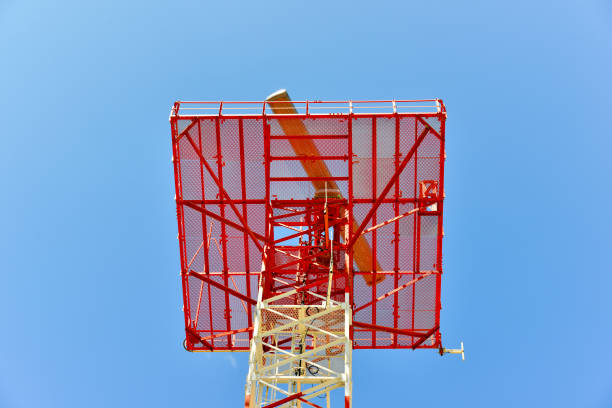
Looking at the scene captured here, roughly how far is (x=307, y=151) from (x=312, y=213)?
205cm

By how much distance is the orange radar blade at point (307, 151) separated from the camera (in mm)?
20438

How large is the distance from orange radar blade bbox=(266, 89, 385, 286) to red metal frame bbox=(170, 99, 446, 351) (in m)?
0.11

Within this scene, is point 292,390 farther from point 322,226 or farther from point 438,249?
point 438,249

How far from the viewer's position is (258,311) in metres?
16.0

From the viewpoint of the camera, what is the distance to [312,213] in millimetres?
21391

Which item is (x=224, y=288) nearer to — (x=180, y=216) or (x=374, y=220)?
(x=180, y=216)

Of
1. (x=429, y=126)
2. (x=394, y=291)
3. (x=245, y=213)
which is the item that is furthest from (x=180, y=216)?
(x=429, y=126)

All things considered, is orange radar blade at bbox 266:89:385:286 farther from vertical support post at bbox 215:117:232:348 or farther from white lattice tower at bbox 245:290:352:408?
white lattice tower at bbox 245:290:352:408

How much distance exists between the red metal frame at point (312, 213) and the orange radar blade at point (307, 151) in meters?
0.11

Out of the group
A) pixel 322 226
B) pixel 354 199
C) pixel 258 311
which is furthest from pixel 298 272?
pixel 258 311

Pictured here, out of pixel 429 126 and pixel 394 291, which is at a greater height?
pixel 429 126

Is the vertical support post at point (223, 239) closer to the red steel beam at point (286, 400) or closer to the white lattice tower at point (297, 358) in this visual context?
the white lattice tower at point (297, 358)

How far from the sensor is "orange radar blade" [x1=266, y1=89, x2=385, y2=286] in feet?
67.1

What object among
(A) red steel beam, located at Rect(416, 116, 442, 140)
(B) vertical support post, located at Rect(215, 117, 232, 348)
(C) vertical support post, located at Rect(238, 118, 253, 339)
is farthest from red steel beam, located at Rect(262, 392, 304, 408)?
(A) red steel beam, located at Rect(416, 116, 442, 140)
